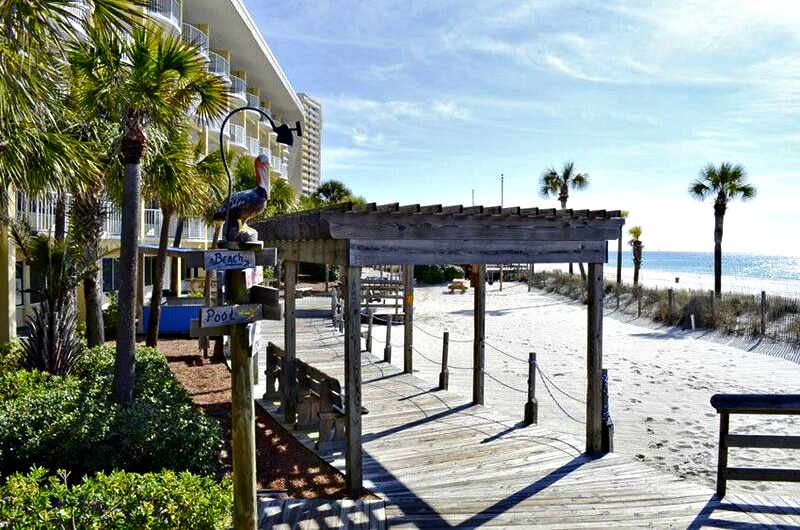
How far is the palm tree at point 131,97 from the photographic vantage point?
7469 millimetres

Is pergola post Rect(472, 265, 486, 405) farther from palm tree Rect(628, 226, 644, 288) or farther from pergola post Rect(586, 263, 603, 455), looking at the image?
palm tree Rect(628, 226, 644, 288)

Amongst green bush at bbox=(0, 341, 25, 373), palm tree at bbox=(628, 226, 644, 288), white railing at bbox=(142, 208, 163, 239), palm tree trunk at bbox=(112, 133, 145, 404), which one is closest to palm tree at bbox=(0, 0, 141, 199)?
palm tree trunk at bbox=(112, 133, 145, 404)

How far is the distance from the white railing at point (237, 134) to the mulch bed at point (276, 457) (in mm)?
20557

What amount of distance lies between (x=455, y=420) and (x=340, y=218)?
13.4 ft

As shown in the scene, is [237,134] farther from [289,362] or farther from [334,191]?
[289,362]

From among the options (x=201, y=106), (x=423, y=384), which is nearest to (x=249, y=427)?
(x=201, y=106)

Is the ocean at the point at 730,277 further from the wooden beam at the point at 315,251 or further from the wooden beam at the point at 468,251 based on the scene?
the wooden beam at the point at 315,251

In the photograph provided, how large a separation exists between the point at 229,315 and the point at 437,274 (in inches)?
1537

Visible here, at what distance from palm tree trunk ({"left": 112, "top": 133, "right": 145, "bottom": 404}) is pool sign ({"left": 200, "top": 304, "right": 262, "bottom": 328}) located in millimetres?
4469

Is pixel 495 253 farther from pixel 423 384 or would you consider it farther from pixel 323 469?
pixel 423 384

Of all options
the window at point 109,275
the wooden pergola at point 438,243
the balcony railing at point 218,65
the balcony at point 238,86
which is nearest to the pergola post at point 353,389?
the wooden pergola at point 438,243

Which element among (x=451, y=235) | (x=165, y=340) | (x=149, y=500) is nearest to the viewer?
(x=149, y=500)

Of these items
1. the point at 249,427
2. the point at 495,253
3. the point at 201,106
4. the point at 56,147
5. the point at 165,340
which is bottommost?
the point at 165,340

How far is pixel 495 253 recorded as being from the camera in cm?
700
